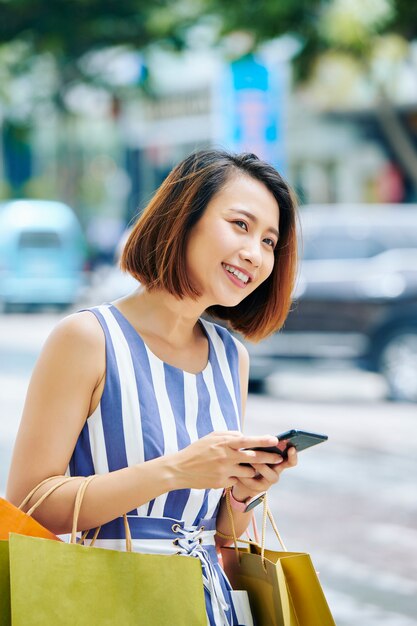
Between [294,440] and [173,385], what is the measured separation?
11.4 inches

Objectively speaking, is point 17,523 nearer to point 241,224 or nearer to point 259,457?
point 259,457

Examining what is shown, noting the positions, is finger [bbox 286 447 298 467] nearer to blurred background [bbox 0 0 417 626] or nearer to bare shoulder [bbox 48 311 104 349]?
bare shoulder [bbox 48 311 104 349]

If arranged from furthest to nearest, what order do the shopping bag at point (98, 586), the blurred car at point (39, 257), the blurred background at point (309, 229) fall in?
1. the blurred car at point (39, 257)
2. the blurred background at point (309, 229)
3. the shopping bag at point (98, 586)

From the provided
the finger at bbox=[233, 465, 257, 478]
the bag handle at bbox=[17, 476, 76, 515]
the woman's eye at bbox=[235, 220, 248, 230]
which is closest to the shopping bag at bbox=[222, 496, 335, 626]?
the finger at bbox=[233, 465, 257, 478]

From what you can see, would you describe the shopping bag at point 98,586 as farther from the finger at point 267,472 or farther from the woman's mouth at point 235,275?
the woman's mouth at point 235,275

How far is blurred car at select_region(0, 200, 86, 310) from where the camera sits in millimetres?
21156

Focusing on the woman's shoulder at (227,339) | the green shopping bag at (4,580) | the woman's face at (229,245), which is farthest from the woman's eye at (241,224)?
the green shopping bag at (4,580)

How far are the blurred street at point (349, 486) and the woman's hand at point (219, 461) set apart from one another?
9.18 ft

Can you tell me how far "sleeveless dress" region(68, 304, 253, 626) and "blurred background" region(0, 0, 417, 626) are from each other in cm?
48

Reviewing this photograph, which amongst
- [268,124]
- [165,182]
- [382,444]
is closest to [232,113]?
[268,124]

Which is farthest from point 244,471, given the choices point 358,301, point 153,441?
point 358,301

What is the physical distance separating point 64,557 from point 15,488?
0.22 meters

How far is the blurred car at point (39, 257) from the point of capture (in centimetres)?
2116

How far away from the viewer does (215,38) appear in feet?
43.3
